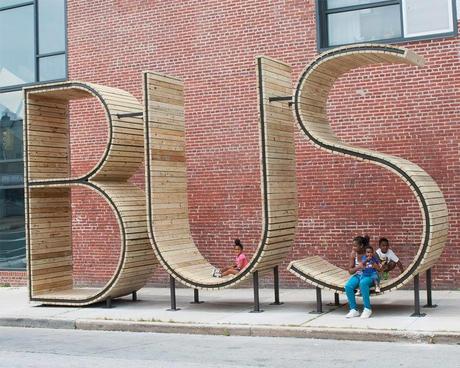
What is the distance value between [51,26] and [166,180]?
685 centimetres

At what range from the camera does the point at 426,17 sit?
14.9 m

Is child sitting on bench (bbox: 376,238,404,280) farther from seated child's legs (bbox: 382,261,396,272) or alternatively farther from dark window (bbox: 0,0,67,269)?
dark window (bbox: 0,0,67,269)

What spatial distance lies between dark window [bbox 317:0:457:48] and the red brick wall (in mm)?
260

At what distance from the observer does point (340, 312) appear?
41.6ft

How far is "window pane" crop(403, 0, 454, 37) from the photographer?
14.8 m

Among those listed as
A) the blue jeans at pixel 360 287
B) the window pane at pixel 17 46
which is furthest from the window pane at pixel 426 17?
the window pane at pixel 17 46

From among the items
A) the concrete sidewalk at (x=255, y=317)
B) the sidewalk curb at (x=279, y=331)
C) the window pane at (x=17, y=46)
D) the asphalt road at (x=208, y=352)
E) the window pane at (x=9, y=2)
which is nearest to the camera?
the asphalt road at (x=208, y=352)

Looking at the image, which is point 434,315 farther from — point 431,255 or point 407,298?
point 407,298

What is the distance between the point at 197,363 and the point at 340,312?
12.5 ft

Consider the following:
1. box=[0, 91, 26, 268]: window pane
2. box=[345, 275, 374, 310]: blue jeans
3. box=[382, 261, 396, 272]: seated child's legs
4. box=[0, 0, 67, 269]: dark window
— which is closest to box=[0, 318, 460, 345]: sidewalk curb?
box=[345, 275, 374, 310]: blue jeans

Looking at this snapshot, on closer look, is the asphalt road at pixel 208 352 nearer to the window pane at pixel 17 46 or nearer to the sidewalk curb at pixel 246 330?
the sidewalk curb at pixel 246 330

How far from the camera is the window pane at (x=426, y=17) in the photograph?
14.8 meters

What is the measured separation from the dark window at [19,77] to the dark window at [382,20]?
657 cm

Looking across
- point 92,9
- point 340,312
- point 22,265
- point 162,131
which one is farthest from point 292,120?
point 22,265
